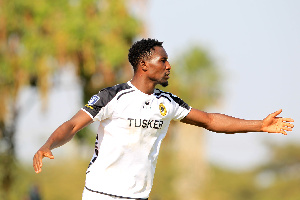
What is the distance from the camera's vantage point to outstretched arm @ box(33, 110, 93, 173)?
246 inches

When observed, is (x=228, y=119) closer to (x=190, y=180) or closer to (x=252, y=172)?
(x=190, y=180)

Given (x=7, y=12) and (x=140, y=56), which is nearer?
(x=140, y=56)

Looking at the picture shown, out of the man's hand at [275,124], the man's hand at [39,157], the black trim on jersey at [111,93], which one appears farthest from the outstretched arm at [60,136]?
the man's hand at [275,124]

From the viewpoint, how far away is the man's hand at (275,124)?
750cm

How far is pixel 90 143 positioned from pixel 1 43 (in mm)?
5410

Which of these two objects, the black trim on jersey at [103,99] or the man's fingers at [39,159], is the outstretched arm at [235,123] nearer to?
the black trim on jersey at [103,99]

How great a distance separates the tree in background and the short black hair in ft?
71.2

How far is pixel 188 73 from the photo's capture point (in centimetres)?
4934

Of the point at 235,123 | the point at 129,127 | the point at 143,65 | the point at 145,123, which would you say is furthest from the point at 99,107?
the point at 235,123

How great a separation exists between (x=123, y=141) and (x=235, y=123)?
53.0 inches

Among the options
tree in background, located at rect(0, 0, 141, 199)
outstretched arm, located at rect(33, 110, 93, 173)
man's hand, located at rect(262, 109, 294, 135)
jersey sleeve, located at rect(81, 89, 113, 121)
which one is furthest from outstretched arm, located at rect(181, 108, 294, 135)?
tree in background, located at rect(0, 0, 141, 199)

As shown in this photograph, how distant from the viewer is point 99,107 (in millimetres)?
6797

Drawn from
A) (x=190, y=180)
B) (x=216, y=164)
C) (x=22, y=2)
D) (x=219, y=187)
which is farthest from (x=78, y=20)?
(x=216, y=164)

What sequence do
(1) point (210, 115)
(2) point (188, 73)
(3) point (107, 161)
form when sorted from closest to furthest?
1. (3) point (107, 161)
2. (1) point (210, 115)
3. (2) point (188, 73)
